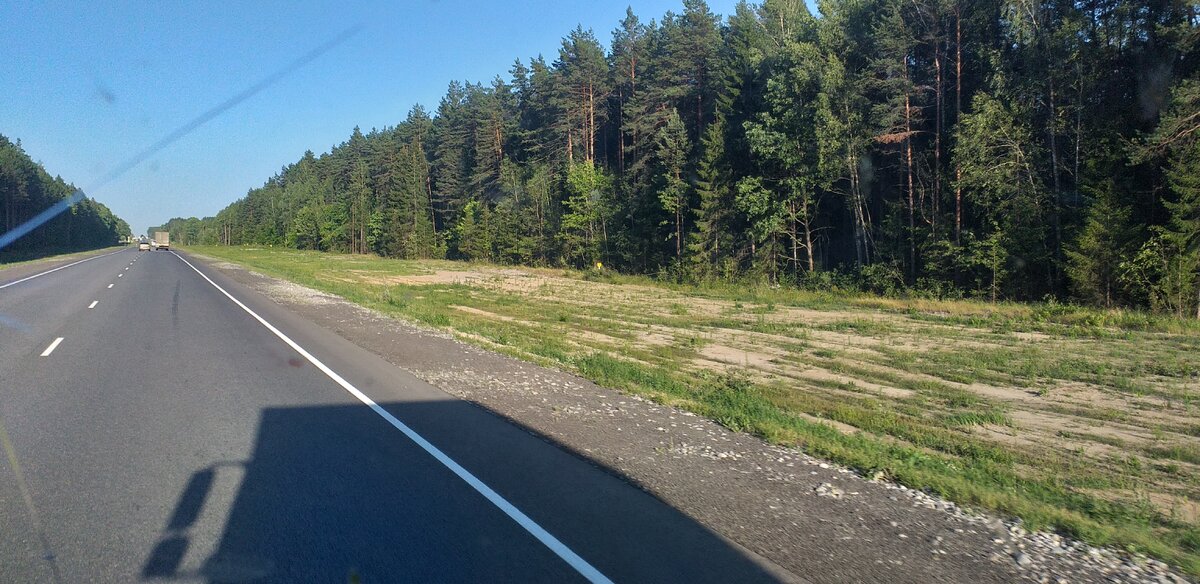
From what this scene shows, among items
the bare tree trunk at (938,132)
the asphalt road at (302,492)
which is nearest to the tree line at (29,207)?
the asphalt road at (302,492)

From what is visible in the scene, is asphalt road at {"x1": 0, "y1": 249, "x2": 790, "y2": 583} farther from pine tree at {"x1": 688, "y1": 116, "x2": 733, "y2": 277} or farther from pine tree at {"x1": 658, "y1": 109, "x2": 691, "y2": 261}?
pine tree at {"x1": 658, "y1": 109, "x2": 691, "y2": 261}

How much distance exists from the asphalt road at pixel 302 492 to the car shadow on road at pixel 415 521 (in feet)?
0.06

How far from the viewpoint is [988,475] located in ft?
24.5

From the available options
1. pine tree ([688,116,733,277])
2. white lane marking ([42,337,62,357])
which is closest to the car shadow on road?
white lane marking ([42,337,62,357])

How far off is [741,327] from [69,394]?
17.5 meters

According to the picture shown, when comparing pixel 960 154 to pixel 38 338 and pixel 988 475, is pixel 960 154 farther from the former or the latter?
pixel 38 338

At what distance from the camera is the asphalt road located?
4402mm

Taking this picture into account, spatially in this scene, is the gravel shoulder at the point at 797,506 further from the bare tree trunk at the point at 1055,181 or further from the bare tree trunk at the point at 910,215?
the bare tree trunk at the point at 910,215

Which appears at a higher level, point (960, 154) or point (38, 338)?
point (960, 154)

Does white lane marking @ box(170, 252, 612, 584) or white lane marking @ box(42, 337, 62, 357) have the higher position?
white lane marking @ box(42, 337, 62, 357)

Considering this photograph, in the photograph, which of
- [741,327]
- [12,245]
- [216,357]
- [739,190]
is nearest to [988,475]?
[216,357]

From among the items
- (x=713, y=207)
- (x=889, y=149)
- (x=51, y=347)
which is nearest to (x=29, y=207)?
(x=713, y=207)

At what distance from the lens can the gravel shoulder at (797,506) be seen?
15.1ft

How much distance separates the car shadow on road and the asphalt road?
0.06ft
